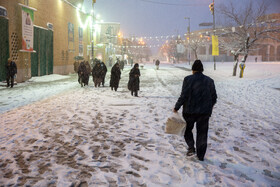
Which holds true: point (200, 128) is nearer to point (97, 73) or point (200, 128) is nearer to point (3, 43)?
point (97, 73)

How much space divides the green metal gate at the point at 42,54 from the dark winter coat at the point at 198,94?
22.5 meters

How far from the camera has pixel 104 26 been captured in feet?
300

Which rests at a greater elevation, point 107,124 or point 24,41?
point 24,41

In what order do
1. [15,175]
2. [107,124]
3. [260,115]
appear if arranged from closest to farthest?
[15,175] → [107,124] → [260,115]

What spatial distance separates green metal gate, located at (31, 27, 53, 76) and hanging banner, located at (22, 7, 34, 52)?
2.04 metres

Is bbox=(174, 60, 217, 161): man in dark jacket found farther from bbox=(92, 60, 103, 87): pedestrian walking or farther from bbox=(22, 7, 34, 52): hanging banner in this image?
bbox=(22, 7, 34, 52): hanging banner

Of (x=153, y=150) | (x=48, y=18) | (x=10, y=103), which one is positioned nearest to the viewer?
(x=153, y=150)

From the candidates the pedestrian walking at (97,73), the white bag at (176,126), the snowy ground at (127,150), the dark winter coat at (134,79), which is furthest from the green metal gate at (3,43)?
the white bag at (176,126)

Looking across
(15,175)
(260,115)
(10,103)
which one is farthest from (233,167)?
(10,103)

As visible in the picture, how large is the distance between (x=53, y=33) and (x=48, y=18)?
1.83 m

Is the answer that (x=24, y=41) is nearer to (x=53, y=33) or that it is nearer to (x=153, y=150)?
(x=53, y=33)

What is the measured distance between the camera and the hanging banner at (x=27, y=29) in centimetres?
2202

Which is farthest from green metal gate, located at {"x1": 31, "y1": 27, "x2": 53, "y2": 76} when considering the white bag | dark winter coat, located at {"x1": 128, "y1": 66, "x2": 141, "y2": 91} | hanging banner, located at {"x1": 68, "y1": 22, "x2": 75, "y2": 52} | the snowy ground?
the white bag

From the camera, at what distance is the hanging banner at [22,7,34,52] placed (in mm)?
22016
